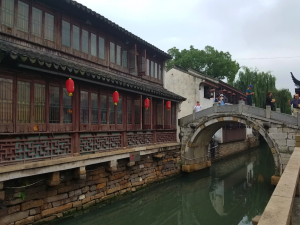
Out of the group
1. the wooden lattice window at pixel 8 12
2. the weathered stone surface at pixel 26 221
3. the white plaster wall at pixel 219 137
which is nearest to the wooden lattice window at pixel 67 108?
the wooden lattice window at pixel 8 12

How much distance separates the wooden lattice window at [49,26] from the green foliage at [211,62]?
23445 mm

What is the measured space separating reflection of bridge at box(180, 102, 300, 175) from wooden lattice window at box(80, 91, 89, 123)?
785 cm

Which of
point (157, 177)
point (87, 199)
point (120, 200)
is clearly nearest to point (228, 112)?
point (157, 177)

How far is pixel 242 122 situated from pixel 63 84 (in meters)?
9.50

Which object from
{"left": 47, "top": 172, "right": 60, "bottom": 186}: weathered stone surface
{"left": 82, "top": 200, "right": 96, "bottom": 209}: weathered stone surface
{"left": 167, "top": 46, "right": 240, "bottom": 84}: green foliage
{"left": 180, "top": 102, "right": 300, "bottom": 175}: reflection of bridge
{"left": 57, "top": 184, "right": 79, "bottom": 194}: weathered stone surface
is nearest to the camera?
{"left": 47, "top": 172, "right": 60, "bottom": 186}: weathered stone surface

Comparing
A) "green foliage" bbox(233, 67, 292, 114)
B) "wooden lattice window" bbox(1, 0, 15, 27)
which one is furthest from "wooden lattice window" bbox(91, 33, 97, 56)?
"green foliage" bbox(233, 67, 292, 114)

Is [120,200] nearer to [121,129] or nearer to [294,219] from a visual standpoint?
[121,129]

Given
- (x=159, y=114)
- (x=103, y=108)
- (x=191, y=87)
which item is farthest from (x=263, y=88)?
(x=103, y=108)

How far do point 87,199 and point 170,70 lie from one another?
12.9 metres

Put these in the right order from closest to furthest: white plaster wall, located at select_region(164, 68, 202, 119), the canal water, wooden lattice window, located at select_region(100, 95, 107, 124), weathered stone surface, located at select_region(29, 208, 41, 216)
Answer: weathered stone surface, located at select_region(29, 208, 41, 216), the canal water, wooden lattice window, located at select_region(100, 95, 107, 124), white plaster wall, located at select_region(164, 68, 202, 119)

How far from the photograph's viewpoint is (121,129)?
9.78 metres

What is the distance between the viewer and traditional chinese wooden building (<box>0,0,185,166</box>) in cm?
614

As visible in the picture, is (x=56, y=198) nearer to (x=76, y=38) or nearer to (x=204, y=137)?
(x=76, y=38)

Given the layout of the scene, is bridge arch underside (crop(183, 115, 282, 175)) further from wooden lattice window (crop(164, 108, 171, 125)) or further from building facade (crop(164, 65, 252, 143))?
building facade (crop(164, 65, 252, 143))
